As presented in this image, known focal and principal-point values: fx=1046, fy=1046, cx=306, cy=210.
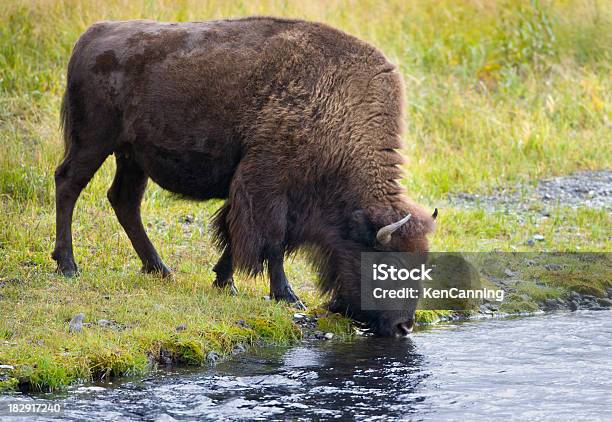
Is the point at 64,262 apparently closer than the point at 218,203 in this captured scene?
Yes

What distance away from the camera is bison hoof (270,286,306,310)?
8047 millimetres

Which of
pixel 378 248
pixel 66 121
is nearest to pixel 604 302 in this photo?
pixel 378 248

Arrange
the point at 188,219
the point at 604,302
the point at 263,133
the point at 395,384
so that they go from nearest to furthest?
the point at 395,384 < the point at 263,133 < the point at 604,302 < the point at 188,219

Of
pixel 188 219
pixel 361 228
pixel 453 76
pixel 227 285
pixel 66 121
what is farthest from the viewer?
pixel 453 76

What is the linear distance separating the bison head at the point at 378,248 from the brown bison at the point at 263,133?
0.4 inches

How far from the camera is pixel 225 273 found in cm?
838

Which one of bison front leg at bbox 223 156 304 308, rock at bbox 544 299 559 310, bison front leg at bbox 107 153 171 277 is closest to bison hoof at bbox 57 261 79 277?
bison front leg at bbox 107 153 171 277

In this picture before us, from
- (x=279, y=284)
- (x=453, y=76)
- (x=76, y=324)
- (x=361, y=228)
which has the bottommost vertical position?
(x=76, y=324)

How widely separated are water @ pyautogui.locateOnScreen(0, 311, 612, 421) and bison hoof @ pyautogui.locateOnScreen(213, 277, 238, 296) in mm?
1093

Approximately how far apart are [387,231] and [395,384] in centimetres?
119

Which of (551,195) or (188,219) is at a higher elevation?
(551,195)

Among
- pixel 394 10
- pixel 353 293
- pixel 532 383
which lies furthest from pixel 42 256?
pixel 394 10

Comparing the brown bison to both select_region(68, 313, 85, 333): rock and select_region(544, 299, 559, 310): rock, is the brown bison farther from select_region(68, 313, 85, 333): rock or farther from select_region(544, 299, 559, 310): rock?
select_region(544, 299, 559, 310): rock

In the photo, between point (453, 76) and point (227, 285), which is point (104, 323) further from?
point (453, 76)
